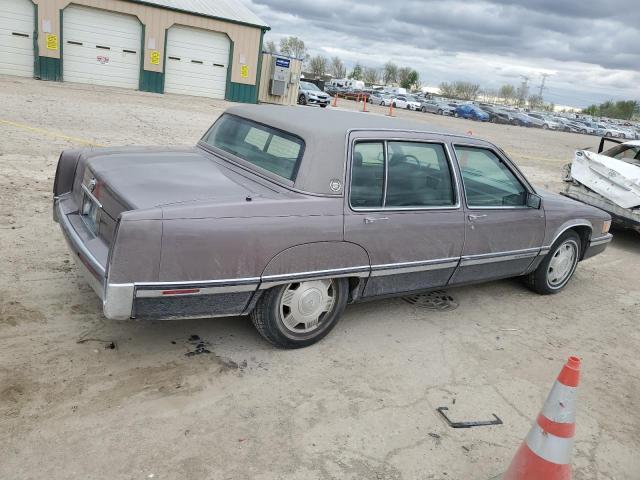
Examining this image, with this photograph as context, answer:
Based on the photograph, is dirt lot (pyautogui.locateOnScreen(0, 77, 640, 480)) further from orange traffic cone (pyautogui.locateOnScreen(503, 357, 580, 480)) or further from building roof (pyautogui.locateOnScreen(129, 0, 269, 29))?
building roof (pyautogui.locateOnScreen(129, 0, 269, 29))

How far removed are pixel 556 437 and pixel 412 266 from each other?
1804mm

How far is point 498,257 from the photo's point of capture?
4.94m

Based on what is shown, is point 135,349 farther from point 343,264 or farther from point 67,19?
point 67,19

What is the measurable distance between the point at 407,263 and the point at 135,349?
2027mm

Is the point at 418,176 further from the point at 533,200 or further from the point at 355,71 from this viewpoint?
the point at 355,71

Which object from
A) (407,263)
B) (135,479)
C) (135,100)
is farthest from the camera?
(135,100)

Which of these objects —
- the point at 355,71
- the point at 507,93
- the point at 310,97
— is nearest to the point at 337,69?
the point at 355,71

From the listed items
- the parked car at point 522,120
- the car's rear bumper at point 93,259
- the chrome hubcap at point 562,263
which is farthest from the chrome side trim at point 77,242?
the parked car at point 522,120

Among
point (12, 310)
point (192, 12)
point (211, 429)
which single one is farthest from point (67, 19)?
point (211, 429)

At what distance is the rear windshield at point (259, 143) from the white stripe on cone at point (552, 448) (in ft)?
7.01

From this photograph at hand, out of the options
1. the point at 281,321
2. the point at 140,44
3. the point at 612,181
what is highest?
the point at 140,44

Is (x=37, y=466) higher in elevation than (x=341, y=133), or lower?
lower

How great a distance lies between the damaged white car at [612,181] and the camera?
26.1ft

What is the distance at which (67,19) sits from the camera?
21.4 meters
